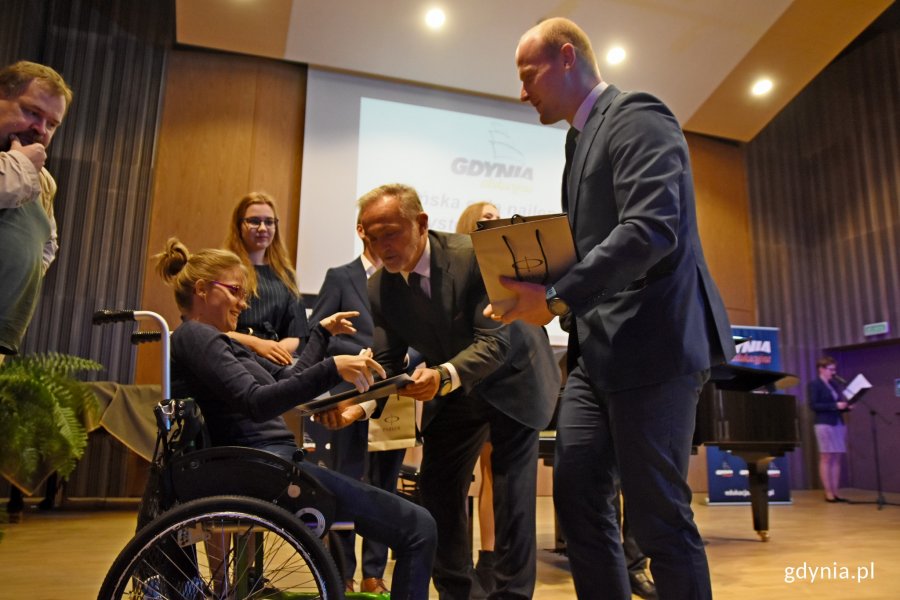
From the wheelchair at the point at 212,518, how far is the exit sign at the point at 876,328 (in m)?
8.56

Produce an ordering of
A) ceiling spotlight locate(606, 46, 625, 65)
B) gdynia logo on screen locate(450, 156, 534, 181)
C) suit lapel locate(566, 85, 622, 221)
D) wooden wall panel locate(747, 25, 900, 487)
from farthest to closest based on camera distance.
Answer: wooden wall panel locate(747, 25, 900, 487), gdynia logo on screen locate(450, 156, 534, 181), ceiling spotlight locate(606, 46, 625, 65), suit lapel locate(566, 85, 622, 221)

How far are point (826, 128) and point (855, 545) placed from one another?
683 centimetres

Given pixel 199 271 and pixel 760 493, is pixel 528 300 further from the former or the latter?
pixel 760 493

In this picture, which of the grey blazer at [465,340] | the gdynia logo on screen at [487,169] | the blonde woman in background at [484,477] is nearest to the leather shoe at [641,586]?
the blonde woman in background at [484,477]

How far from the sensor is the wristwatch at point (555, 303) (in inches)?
54.6

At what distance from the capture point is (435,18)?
618 centimetres

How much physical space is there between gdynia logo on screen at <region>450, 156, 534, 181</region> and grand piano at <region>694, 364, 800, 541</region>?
347 cm

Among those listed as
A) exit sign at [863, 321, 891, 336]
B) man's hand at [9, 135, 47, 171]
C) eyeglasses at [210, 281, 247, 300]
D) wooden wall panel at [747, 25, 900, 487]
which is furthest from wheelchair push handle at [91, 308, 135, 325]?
exit sign at [863, 321, 891, 336]

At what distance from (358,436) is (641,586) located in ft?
4.11

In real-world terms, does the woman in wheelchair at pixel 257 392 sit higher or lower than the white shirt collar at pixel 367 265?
lower

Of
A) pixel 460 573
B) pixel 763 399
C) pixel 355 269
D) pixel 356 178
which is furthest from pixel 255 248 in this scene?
pixel 356 178

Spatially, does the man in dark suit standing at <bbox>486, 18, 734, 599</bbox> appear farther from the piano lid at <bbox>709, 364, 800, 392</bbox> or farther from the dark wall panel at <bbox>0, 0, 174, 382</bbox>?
the dark wall panel at <bbox>0, 0, 174, 382</bbox>

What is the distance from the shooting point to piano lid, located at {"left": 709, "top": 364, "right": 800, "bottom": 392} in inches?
150

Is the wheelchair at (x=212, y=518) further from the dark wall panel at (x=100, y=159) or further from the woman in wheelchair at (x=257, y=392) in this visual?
the dark wall panel at (x=100, y=159)
